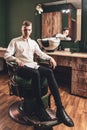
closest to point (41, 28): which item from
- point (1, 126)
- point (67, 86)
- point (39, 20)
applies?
point (39, 20)

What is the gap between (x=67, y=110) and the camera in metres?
2.52

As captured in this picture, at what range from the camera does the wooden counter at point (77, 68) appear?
2957mm

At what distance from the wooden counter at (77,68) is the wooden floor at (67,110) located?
0.14m

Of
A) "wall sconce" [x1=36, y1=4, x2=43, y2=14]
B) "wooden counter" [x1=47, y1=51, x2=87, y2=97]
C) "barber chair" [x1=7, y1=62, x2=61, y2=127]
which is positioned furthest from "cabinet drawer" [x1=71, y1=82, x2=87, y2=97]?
"wall sconce" [x1=36, y1=4, x2=43, y2=14]

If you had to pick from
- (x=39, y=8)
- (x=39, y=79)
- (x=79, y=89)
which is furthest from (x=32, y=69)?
(x=39, y=8)

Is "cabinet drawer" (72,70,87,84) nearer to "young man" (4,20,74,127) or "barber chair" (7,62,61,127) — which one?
"young man" (4,20,74,127)

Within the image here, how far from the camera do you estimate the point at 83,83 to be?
9.88 feet

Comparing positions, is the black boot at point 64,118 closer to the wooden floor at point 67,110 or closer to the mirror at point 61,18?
the wooden floor at point 67,110

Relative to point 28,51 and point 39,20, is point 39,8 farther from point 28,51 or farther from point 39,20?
point 28,51

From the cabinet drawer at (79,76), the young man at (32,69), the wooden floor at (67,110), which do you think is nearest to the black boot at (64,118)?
the young man at (32,69)

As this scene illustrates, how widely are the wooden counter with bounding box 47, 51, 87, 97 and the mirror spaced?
2.15 ft

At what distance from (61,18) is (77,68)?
118cm

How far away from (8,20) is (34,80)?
286 centimetres

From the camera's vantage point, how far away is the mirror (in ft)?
11.3
